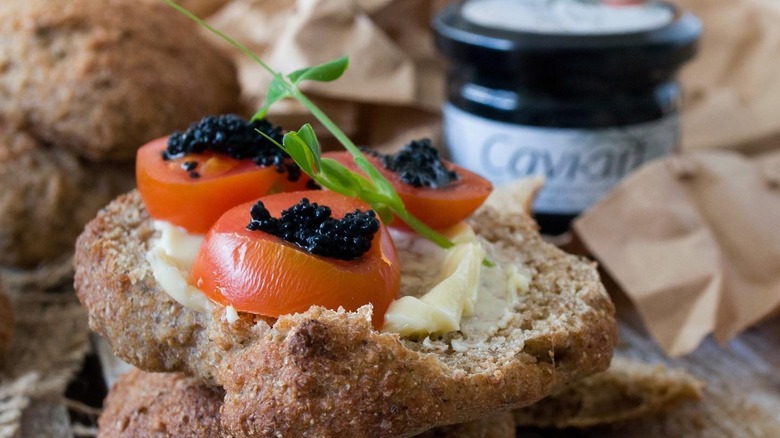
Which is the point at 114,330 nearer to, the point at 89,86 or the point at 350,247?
the point at 350,247

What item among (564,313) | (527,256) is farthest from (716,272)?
(564,313)

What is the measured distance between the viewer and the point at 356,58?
3.76 m

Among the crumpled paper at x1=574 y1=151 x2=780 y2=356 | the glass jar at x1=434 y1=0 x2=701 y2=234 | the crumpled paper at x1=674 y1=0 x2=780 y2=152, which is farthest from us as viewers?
the crumpled paper at x1=674 y1=0 x2=780 y2=152

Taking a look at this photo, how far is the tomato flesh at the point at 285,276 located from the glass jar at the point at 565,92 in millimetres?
1712

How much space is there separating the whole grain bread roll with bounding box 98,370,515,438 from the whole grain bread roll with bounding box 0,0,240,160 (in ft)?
4.03

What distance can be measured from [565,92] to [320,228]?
74.1 inches

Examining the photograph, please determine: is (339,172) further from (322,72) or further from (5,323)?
(5,323)

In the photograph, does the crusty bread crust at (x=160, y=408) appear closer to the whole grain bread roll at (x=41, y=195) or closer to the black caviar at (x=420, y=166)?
the black caviar at (x=420, y=166)

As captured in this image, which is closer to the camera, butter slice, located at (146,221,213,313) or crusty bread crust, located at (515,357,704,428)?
butter slice, located at (146,221,213,313)

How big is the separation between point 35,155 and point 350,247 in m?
1.95

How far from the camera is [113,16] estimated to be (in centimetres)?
338

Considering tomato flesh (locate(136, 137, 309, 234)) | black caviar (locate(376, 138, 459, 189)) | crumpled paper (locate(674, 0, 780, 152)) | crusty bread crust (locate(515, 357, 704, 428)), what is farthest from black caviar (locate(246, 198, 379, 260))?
crumpled paper (locate(674, 0, 780, 152))

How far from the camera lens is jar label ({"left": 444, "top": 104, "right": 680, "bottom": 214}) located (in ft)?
11.0

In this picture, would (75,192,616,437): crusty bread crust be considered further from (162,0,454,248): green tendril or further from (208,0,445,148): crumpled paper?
(208,0,445,148): crumpled paper
